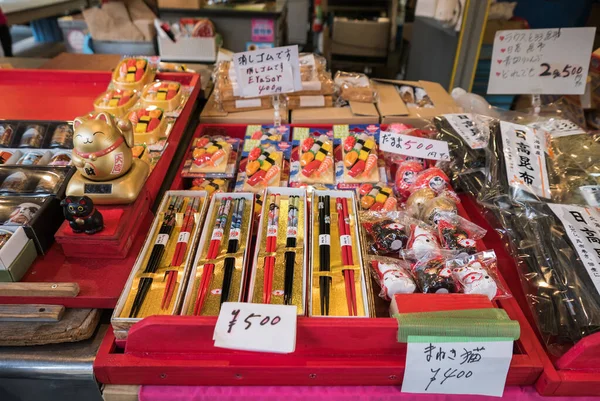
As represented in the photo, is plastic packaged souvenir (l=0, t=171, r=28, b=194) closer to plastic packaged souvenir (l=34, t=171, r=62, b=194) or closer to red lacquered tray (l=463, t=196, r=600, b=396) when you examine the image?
plastic packaged souvenir (l=34, t=171, r=62, b=194)

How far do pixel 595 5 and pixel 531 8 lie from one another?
21.6 inches

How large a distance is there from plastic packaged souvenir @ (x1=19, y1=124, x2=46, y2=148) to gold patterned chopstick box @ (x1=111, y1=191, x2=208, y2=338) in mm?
617

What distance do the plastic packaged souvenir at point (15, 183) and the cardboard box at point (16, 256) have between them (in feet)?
0.71

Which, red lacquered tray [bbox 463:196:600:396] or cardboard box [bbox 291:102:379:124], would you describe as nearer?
red lacquered tray [bbox 463:196:600:396]

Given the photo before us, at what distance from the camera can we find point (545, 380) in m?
0.98

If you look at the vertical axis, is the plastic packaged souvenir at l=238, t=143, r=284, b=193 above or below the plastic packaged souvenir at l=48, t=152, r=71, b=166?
below

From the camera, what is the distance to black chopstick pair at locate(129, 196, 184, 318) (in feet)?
3.49

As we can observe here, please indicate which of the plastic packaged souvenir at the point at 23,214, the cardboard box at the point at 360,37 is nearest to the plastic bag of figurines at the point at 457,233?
the plastic packaged souvenir at the point at 23,214

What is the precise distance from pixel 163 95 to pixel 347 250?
1.15 meters

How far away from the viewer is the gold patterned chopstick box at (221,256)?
1088 millimetres

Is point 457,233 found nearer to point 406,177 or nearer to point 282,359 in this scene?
point 406,177

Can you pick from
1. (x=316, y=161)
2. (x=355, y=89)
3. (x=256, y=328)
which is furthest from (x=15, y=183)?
(x=355, y=89)

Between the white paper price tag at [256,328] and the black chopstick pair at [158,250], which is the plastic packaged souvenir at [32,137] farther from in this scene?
the white paper price tag at [256,328]

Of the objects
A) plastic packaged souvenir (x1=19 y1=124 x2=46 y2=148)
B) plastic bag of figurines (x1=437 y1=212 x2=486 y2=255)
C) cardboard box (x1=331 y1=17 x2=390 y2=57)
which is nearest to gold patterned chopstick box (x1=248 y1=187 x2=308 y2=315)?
plastic bag of figurines (x1=437 y1=212 x2=486 y2=255)
